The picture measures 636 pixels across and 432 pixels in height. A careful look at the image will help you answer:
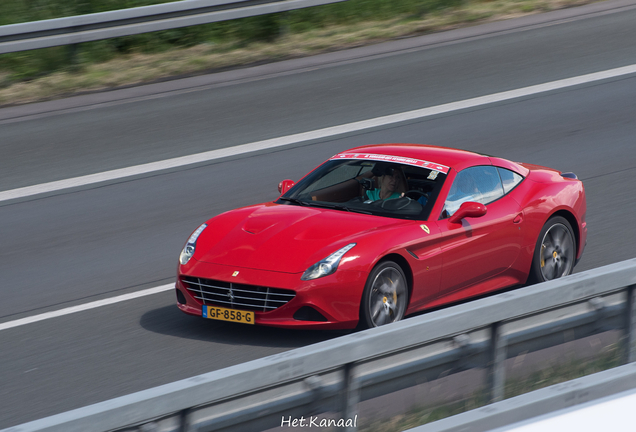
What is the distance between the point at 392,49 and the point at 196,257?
31.3ft

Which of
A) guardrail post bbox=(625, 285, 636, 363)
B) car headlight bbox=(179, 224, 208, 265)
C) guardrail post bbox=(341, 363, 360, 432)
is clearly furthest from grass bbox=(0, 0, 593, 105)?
guardrail post bbox=(341, 363, 360, 432)

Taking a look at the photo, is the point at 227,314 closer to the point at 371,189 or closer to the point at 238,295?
the point at 238,295

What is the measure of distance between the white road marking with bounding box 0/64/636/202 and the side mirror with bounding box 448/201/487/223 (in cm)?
510

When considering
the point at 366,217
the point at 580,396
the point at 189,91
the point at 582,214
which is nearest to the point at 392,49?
the point at 189,91

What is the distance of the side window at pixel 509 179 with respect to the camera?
7.89 meters

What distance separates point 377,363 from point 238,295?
109 inches

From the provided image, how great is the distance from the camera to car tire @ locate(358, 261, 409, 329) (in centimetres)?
646

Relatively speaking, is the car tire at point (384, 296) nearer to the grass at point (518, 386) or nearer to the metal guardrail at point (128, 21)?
the grass at point (518, 386)

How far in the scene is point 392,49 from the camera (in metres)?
15.5

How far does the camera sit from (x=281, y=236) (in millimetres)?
6793

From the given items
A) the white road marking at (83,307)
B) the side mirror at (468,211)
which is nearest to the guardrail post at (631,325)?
the side mirror at (468,211)

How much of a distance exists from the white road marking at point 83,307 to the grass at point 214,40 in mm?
6751

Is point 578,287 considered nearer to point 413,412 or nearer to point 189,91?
point 413,412

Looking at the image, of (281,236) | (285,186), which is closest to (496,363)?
(281,236)
